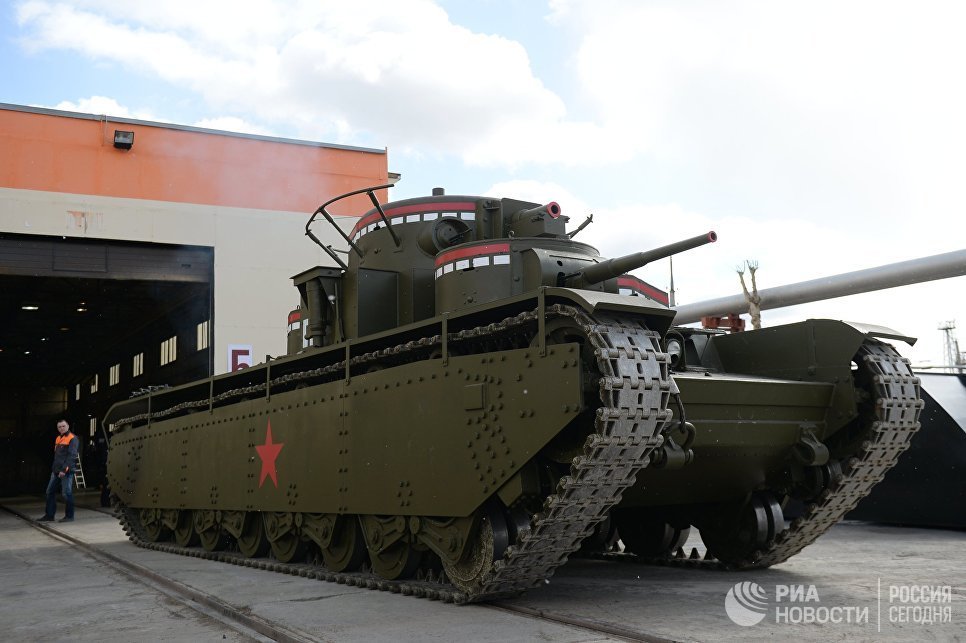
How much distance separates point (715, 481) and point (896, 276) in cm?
1295

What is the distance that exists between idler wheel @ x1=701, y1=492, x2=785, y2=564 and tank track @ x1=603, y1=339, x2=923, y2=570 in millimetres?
150

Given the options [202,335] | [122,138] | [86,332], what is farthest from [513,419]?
[86,332]

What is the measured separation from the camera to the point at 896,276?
18906 millimetres

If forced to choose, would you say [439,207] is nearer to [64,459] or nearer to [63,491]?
[64,459]

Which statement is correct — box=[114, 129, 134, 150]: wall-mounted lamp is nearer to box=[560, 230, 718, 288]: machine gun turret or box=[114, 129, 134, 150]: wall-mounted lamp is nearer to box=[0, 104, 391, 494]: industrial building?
box=[0, 104, 391, 494]: industrial building

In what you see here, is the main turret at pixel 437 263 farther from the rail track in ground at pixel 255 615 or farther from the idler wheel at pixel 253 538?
the rail track in ground at pixel 255 615

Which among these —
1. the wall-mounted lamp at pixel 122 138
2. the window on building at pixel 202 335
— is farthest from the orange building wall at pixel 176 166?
the window on building at pixel 202 335

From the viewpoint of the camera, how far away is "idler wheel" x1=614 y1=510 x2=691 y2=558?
31.6ft

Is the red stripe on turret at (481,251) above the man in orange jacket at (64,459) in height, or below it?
above

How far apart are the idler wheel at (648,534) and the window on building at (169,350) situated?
19.5 m

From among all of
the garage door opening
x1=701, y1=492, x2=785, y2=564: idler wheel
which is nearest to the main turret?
x1=701, y1=492, x2=785, y2=564: idler wheel

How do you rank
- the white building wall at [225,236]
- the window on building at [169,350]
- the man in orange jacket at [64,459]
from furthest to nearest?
the window on building at [169,350], the white building wall at [225,236], the man in orange jacket at [64,459]

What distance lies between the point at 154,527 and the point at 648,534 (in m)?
7.28

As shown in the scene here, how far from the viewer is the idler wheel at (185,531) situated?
1218 centimetres
